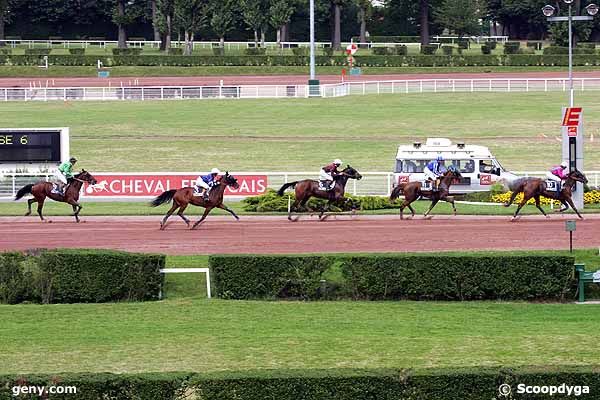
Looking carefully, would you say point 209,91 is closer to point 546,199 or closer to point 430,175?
point 546,199

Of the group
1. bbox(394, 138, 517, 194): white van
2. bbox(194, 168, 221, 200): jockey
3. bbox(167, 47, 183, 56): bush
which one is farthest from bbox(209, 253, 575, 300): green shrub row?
bbox(167, 47, 183, 56): bush

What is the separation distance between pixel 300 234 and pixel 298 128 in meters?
25.6

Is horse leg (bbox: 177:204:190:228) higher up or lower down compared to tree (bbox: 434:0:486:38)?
lower down

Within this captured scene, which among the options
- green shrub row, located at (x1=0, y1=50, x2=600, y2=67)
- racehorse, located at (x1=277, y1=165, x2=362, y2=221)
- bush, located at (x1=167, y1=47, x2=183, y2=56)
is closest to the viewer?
racehorse, located at (x1=277, y1=165, x2=362, y2=221)

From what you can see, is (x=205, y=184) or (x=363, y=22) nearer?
(x=205, y=184)

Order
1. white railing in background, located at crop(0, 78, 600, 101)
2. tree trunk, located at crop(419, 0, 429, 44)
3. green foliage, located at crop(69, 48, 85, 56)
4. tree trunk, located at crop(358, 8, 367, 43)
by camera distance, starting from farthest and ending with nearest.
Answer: tree trunk, located at crop(419, 0, 429, 44) < tree trunk, located at crop(358, 8, 367, 43) < green foliage, located at crop(69, 48, 85, 56) < white railing in background, located at crop(0, 78, 600, 101)

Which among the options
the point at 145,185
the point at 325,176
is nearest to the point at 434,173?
the point at 325,176

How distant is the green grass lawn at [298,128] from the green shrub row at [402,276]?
2062 centimetres

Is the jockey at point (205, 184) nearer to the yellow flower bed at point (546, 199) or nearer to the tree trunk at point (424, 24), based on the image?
the yellow flower bed at point (546, 199)

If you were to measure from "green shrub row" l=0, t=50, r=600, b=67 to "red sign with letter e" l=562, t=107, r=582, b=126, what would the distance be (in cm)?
4577

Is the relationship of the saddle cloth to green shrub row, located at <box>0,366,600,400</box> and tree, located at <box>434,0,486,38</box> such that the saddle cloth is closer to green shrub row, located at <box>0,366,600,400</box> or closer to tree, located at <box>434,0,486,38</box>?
green shrub row, located at <box>0,366,600,400</box>

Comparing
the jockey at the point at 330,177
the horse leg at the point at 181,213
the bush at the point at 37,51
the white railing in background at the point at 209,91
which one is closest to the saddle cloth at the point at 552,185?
the jockey at the point at 330,177

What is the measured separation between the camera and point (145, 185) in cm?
3359

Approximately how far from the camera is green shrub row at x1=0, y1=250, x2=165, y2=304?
63.8ft
